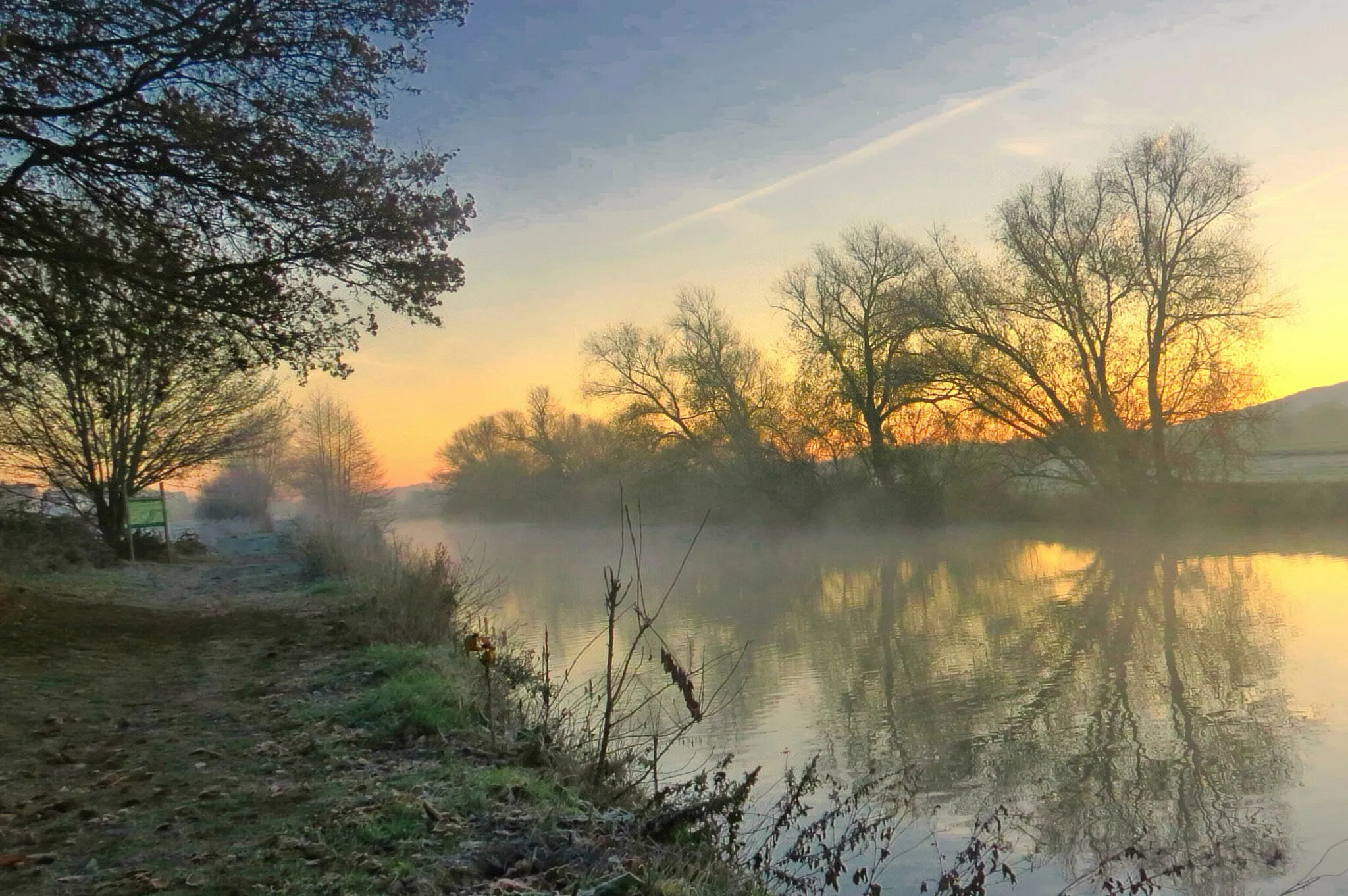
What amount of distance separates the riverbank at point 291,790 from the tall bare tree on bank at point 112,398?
2832 millimetres

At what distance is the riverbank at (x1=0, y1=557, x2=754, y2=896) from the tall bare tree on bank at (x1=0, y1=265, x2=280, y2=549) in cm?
283

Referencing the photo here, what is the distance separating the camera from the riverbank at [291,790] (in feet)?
13.1

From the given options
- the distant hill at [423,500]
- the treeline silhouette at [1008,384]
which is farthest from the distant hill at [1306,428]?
the distant hill at [423,500]

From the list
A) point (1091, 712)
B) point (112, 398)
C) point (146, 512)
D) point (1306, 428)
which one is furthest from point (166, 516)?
point (1306, 428)

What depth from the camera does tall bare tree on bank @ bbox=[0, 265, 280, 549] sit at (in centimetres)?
859

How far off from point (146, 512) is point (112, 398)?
13517mm

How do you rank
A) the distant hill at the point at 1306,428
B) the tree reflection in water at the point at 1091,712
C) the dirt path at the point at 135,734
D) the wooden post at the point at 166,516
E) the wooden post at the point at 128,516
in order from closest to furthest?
1. the dirt path at the point at 135,734
2. the tree reflection in water at the point at 1091,712
3. the wooden post at the point at 128,516
4. the wooden post at the point at 166,516
5. the distant hill at the point at 1306,428

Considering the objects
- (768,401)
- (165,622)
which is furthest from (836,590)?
(768,401)

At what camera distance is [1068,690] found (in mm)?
9391

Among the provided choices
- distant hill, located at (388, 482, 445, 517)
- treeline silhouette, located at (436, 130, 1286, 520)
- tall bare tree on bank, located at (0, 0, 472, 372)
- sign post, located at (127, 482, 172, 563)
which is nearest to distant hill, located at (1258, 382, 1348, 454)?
treeline silhouette, located at (436, 130, 1286, 520)

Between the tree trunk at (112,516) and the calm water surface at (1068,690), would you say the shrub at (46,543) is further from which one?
the calm water surface at (1068,690)

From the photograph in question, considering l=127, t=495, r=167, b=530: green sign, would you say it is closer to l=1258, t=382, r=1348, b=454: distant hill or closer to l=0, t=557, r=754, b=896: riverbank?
l=0, t=557, r=754, b=896: riverbank

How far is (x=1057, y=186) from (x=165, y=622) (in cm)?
2359

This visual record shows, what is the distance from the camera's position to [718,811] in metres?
5.02
